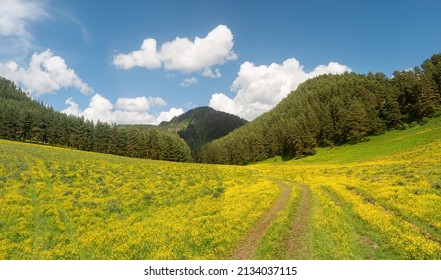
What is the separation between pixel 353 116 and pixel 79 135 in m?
110

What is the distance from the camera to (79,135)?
129125 mm

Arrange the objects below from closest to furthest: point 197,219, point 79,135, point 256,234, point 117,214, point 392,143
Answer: point 256,234 < point 197,219 < point 117,214 < point 392,143 < point 79,135

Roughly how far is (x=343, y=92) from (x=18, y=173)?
5296 inches

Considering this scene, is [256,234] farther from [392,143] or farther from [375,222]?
[392,143]

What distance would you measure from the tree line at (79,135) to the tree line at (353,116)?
35.8 m

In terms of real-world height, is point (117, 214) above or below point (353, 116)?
below

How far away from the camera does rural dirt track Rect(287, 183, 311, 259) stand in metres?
15.9

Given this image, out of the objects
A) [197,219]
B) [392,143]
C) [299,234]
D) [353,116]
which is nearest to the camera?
[299,234]

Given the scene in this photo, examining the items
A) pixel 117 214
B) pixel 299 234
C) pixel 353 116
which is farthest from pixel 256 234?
pixel 353 116

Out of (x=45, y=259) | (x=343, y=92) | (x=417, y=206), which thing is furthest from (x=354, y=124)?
(x=45, y=259)

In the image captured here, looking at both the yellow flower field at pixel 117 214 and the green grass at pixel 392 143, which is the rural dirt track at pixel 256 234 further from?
the green grass at pixel 392 143

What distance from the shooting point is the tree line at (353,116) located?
9500 centimetres

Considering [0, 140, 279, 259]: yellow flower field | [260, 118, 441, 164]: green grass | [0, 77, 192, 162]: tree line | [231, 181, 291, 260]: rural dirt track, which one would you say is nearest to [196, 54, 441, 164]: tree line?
[260, 118, 441, 164]: green grass
